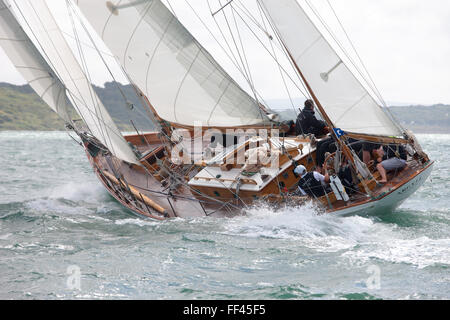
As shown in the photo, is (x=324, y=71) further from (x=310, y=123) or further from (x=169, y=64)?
(x=169, y=64)

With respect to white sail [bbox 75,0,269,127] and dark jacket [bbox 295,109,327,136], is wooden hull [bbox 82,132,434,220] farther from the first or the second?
dark jacket [bbox 295,109,327,136]

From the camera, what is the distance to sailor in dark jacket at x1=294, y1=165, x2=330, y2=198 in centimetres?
852

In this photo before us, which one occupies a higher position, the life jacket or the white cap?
the white cap

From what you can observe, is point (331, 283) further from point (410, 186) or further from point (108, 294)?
point (410, 186)

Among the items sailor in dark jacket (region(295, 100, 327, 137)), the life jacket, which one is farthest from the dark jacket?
the life jacket

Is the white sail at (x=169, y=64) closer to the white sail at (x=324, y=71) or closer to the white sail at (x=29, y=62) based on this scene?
the white sail at (x=324, y=71)

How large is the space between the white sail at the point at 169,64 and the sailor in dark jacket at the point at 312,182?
1881 millimetres

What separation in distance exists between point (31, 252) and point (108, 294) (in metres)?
2.66

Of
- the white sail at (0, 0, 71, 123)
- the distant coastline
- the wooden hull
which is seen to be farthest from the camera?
the distant coastline

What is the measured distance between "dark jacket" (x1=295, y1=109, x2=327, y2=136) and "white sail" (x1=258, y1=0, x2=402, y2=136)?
226 cm

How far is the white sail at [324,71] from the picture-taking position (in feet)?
26.9

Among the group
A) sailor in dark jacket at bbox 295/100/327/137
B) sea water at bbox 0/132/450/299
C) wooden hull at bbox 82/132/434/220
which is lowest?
sea water at bbox 0/132/450/299

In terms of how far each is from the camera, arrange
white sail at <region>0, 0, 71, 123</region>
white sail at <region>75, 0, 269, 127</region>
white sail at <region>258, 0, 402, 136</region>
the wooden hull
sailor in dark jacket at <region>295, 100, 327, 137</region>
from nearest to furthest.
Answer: white sail at <region>258, 0, 402, 136</region>, the wooden hull, white sail at <region>75, 0, 269, 127</region>, sailor in dark jacket at <region>295, 100, 327, 137</region>, white sail at <region>0, 0, 71, 123</region>
